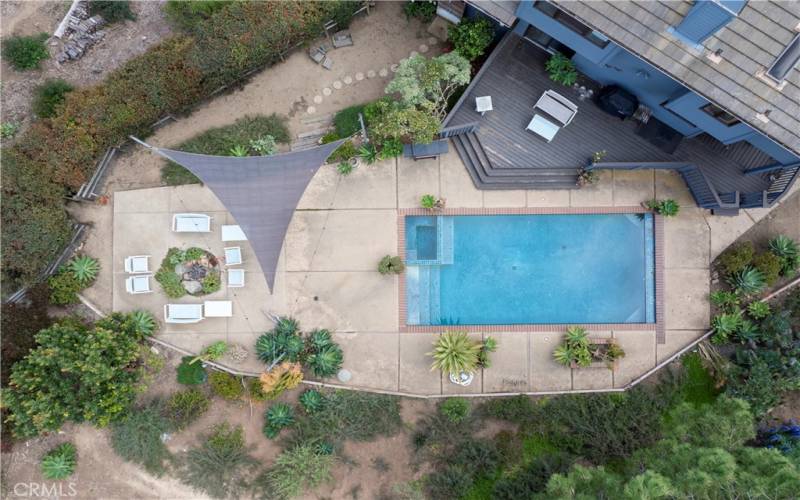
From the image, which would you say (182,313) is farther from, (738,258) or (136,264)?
(738,258)

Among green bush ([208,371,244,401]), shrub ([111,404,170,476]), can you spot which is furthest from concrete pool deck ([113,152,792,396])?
shrub ([111,404,170,476])

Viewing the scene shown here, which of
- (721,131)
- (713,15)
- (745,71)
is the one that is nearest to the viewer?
(713,15)

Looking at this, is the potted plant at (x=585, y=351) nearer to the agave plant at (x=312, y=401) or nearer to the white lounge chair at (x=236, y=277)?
the agave plant at (x=312, y=401)

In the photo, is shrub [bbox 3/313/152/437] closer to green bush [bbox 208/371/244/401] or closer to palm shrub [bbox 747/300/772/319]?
green bush [bbox 208/371/244/401]

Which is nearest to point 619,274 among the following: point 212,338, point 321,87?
point 321,87

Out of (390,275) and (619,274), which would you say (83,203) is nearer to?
(390,275)

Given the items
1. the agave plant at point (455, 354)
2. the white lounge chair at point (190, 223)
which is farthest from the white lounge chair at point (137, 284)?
the agave plant at point (455, 354)
